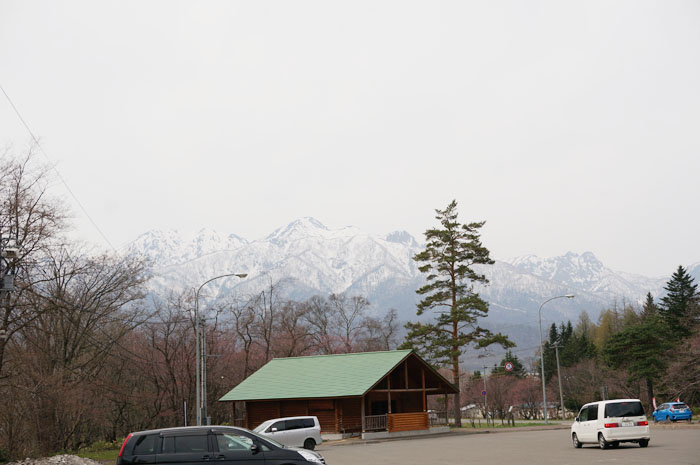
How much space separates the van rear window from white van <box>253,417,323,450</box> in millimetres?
14197

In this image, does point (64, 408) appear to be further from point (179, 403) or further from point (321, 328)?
point (321, 328)

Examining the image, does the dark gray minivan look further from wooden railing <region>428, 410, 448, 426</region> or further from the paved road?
wooden railing <region>428, 410, 448, 426</region>

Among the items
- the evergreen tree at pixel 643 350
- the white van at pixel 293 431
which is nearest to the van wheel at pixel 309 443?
the white van at pixel 293 431

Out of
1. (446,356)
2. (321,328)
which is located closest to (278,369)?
(446,356)

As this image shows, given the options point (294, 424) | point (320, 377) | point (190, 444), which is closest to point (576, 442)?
point (294, 424)

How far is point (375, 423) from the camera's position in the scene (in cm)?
4497

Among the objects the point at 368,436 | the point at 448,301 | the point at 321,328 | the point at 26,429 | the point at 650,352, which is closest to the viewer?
the point at 26,429

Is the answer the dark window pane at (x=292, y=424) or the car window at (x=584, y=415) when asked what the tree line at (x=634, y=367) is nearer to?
the car window at (x=584, y=415)

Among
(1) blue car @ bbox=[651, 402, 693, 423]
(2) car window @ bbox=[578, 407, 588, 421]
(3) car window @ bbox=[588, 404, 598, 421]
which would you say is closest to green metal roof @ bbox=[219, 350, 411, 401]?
(2) car window @ bbox=[578, 407, 588, 421]

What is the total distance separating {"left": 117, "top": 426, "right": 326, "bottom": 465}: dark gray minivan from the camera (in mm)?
15953

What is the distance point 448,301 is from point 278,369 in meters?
16.4

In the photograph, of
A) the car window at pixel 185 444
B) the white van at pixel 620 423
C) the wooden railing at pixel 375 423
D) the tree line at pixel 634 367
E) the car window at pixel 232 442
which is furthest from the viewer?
the tree line at pixel 634 367

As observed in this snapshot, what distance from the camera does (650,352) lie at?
64312 mm

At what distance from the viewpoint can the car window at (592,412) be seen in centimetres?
2675
